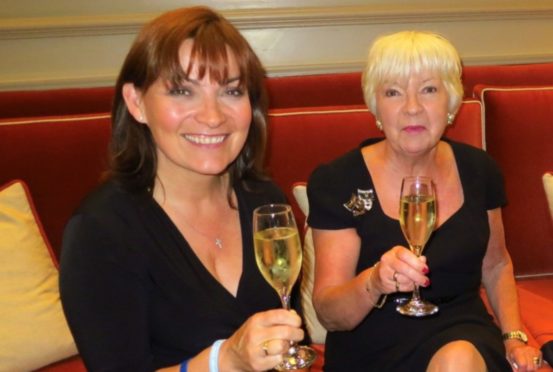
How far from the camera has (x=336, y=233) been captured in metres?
1.70

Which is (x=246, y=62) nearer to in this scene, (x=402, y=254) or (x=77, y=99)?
(x=402, y=254)

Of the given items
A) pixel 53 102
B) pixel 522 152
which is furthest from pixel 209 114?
pixel 522 152

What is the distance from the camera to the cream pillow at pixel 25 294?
167 centimetres

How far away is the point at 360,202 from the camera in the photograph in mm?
1716

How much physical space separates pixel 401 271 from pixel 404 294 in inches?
19.0

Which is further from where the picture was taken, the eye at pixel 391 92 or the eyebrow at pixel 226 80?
the eye at pixel 391 92

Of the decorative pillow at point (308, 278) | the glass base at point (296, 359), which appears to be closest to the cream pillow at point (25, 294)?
the decorative pillow at point (308, 278)

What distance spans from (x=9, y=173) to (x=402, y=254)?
1.32m

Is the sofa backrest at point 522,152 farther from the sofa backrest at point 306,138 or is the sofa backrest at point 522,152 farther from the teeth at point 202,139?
the teeth at point 202,139

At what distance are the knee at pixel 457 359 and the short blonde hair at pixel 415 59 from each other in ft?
2.35

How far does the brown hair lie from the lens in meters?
1.29

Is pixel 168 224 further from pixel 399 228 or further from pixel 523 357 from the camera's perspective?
pixel 523 357

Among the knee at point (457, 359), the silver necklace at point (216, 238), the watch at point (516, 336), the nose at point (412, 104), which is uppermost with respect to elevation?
the nose at point (412, 104)

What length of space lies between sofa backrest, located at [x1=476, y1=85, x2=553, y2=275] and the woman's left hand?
1.92ft
